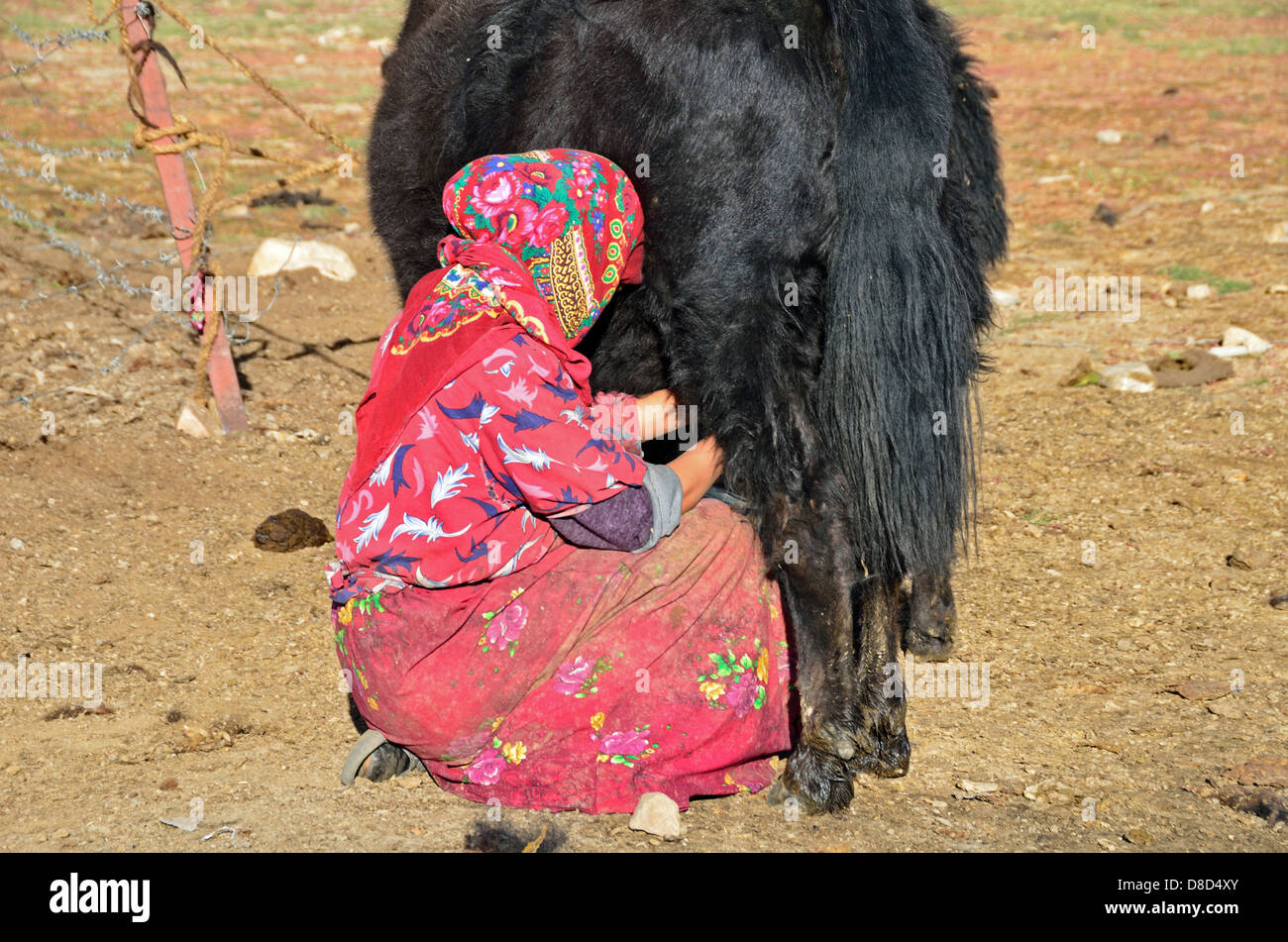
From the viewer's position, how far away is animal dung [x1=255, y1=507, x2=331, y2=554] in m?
3.64

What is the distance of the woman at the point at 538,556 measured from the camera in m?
2.13

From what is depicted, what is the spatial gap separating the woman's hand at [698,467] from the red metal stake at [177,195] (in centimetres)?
246

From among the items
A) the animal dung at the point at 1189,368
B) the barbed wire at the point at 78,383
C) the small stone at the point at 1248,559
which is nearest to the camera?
the small stone at the point at 1248,559

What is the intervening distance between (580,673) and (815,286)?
3.09 ft

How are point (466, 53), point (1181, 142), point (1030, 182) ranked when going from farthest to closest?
point (1181, 142) → point (1030, 182) → point (466, 53)

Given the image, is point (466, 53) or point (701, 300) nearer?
point (701, 300)

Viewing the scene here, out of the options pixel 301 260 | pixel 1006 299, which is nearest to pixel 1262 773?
pixel 1006 299

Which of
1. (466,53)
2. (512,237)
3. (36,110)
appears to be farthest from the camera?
(36,110)

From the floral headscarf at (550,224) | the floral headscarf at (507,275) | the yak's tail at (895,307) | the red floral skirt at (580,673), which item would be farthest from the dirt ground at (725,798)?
the floral headscarf at (550,224)

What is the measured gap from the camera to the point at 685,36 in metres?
2.34

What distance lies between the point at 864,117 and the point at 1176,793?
1546mm

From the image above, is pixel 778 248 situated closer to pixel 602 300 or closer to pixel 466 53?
pixel 602 300

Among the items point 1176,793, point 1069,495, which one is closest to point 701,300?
point 1176,793

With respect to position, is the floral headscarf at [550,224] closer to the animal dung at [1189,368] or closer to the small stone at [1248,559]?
the small stone at [1248,559]
